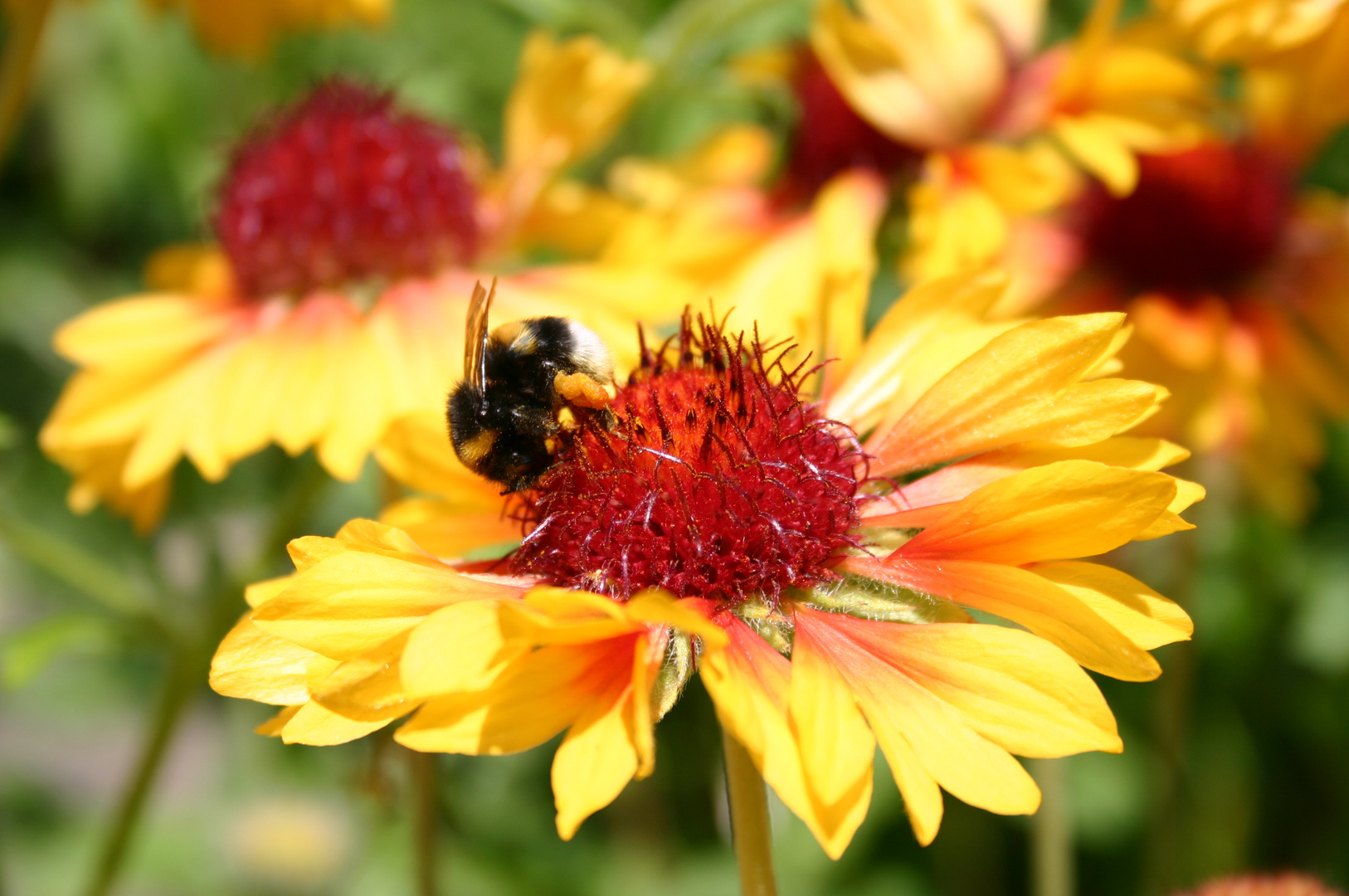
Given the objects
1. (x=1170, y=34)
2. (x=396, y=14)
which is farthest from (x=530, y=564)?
(x=396, y=14)

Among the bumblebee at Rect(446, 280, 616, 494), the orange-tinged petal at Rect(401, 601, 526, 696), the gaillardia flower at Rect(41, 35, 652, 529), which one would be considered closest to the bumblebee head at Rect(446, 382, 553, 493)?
the bumblebee at Rect(446, 280, 616, 494)

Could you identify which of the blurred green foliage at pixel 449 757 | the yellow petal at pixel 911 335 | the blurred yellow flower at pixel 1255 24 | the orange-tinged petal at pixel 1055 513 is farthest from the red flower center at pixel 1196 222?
the orange-tinged petal at pixel 1055 513

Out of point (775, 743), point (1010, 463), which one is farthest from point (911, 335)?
point (775, 743)

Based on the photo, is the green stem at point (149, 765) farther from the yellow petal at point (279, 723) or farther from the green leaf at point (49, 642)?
the yellow petal at point (279, 723)

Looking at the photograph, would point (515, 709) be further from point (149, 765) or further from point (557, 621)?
point (149, 765)

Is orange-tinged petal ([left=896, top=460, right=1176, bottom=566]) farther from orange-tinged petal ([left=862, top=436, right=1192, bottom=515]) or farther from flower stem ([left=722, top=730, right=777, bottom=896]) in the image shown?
flower stem ([left=722, top=730, right=777, bottom=896])

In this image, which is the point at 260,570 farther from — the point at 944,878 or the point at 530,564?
the point at 944,878

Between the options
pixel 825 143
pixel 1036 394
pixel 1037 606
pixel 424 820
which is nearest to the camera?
pixel 1037 606
